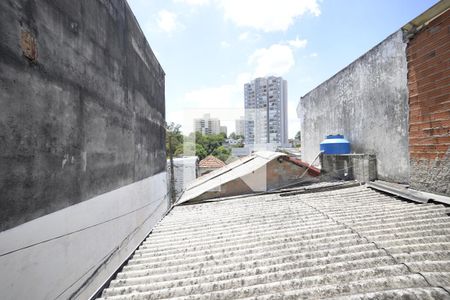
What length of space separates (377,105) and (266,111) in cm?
6500

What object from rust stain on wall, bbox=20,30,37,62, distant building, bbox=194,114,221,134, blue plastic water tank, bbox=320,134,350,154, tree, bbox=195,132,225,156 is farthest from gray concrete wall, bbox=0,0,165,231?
distant building, bbox=194,114,221,134

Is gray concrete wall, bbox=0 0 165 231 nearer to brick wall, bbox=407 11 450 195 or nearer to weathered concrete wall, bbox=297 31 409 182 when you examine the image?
brick wall, bbox=407 11 450 195

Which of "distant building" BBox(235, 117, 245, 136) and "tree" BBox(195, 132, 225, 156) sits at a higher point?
"distant building" BBox(235, 117, 245, 136)

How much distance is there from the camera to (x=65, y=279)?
3768 mm

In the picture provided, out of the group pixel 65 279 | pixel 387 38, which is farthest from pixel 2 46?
pixel 387 38

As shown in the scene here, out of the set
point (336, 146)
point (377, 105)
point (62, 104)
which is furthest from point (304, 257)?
point (336, 146)

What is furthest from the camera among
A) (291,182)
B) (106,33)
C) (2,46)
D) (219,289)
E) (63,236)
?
(291,182)

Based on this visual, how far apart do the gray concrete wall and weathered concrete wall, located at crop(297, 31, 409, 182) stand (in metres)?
6.58

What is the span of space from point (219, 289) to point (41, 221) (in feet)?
8.72

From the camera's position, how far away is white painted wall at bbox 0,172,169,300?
2783 mm

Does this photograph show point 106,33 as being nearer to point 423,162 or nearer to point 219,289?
point 219,289

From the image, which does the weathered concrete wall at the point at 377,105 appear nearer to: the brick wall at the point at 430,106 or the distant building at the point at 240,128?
the brick wall at the point at 430,106

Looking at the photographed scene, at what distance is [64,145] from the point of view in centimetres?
376

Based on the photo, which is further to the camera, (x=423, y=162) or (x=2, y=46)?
(x=423, y=162)
